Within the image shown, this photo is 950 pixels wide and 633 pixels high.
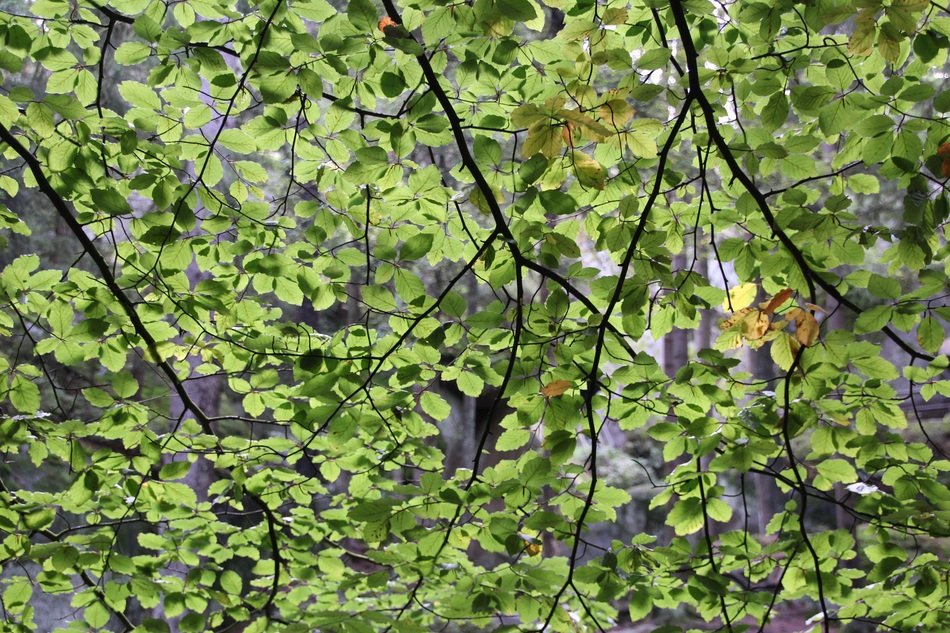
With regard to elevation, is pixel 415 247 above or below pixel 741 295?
below

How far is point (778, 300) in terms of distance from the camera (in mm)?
1643

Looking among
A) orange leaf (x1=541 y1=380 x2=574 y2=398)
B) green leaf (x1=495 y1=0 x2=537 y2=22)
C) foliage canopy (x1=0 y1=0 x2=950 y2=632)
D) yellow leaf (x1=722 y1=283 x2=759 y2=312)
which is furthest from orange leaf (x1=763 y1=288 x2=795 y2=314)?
green leaf (x1=495 y1=0 x2=537 y2=22)

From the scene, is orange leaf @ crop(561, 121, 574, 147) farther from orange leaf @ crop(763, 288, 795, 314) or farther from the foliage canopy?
orange leaf @ crop(763, 288, 795, 314)

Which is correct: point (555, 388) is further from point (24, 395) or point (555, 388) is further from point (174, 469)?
point (24, 395)

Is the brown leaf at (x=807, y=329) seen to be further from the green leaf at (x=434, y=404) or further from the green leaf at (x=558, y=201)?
the green leaf at (x=434, y=404)

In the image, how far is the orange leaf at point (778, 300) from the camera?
162 cm

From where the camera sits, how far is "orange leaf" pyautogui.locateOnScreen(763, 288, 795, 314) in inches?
63.8

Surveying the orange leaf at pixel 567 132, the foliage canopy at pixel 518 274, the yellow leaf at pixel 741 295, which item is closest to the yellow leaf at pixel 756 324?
the foliage canopy at pixel 518 274

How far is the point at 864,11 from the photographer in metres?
1.49

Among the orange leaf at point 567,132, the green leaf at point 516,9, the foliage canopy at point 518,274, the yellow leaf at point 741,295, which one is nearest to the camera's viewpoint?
the green leaf at point 516,9

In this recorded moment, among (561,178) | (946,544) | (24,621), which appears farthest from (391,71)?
(946,544)

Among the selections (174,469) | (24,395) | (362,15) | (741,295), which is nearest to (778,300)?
(741,295)

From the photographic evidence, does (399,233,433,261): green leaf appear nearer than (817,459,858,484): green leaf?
Yes

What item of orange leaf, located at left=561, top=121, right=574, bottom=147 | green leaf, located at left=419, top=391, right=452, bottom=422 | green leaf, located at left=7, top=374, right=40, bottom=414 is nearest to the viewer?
orange leaf, located at left=561, top=121, right=574, bottom=147
